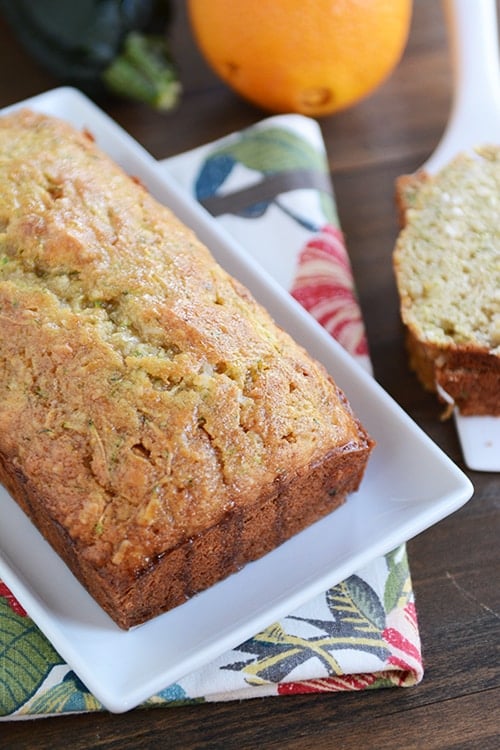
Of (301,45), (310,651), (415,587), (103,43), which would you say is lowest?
(415,587)

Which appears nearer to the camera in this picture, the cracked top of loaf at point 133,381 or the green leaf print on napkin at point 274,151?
the cracked top of loaf at point 133,381

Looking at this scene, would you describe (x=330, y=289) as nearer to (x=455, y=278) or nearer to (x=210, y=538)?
(x=455, y=278)

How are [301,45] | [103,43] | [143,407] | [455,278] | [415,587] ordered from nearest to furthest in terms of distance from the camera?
[143,407] < [415,587] < [455,278] < [301,45] < [103,43]

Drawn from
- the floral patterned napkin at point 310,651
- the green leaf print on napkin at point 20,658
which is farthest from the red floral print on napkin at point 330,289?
the green leaf print on napkin at point 20,658

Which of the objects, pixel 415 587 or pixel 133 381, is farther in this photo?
pixel 415 587

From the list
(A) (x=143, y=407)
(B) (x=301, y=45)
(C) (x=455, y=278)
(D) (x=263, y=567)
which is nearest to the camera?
(A) (x=143, y=407)

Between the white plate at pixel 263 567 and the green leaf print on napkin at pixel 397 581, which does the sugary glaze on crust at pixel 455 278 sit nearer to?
the white plate at pixel 263 567

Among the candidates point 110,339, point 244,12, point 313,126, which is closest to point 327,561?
point 110,339

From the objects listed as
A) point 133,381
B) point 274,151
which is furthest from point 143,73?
point 133,381
